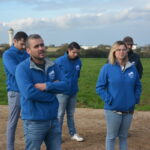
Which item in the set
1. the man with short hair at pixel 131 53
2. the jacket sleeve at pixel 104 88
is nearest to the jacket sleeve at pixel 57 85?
the jacket sleeve at pixel 104 88

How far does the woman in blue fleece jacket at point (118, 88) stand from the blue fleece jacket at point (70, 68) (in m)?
1.66

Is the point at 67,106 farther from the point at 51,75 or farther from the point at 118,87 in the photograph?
the point at 51,75

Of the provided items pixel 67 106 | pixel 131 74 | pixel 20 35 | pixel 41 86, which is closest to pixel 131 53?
pixel 67 106

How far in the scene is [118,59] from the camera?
529 centimetres

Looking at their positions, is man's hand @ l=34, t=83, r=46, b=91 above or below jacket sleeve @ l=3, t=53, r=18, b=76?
below

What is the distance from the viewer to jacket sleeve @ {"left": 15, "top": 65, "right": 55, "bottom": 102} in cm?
409

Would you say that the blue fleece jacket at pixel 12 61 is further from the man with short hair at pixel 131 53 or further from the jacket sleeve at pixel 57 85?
the man with short hair at pixel 131 53

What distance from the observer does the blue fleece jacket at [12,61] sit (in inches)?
218

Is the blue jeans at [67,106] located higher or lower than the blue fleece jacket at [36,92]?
lower

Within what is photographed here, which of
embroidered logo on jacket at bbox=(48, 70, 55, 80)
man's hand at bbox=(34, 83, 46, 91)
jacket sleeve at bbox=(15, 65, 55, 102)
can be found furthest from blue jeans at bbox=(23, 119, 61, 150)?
embroidered logo on jacket at bbox=(48, 70, 55, 80)

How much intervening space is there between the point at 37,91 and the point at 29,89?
3.6 inches

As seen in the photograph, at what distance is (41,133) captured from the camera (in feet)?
13.9

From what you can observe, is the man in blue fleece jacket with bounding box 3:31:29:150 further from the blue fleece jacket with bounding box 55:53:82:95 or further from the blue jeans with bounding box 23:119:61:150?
the blue jeans with bounding box 23:119:61:150

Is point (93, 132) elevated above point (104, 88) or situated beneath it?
situated beneath
